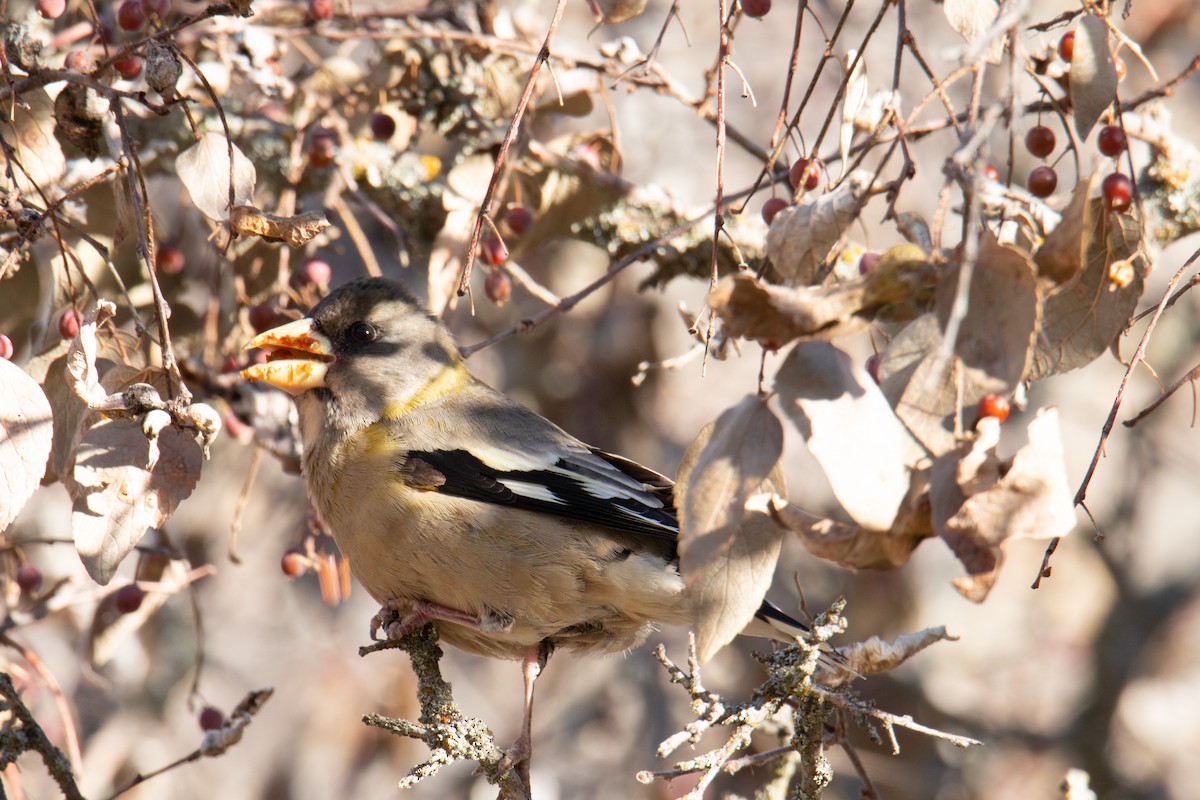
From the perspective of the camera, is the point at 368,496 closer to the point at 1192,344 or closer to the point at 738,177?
the point at 738,177

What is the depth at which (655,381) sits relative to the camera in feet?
26.2

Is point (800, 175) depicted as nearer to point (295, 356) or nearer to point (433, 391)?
point (433, 391)

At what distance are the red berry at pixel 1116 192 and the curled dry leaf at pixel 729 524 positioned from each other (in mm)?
1086

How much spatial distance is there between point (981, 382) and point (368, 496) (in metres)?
2.33

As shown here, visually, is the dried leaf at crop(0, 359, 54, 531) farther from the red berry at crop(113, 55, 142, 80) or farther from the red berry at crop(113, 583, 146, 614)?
the red berry at crop(113, 583, 146, 614)

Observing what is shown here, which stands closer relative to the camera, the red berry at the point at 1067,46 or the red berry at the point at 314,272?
the red berry at the point at 1067,46

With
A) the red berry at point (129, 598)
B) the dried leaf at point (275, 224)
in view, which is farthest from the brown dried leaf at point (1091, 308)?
the red berry at point (129, 598)

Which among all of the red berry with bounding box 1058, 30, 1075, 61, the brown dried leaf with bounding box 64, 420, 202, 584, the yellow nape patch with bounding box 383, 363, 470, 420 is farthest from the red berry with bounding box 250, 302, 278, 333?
the red berry with bounding box 1058, 30, 1075, 61

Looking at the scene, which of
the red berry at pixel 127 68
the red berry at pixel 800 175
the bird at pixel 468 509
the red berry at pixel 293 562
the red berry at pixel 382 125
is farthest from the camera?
the red berry at pixel 382 125

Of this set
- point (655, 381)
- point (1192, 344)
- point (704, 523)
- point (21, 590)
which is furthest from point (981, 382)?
point (1192, 344)

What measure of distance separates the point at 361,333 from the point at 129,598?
120cm

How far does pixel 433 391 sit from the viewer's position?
4324mm

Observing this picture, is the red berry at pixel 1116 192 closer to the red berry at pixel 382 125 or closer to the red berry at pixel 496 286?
the red berry at pixel 496 286

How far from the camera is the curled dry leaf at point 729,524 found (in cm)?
190
